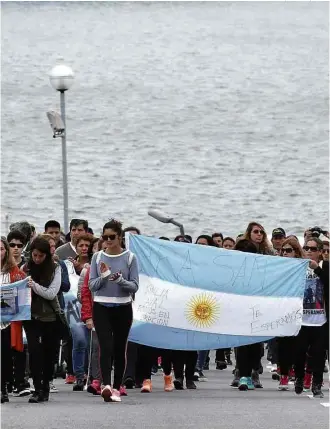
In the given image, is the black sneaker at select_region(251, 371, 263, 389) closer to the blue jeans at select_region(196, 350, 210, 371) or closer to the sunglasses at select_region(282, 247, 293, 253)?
the sunglasses at select_region(282, 247, 293, 253)

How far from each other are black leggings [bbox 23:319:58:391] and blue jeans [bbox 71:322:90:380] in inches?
66.8

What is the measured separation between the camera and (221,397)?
47.9 ft

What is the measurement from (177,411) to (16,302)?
68.3 inches

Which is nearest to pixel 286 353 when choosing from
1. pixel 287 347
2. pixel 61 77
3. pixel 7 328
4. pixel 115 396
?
pixel 287 347

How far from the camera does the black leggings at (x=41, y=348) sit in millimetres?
13906

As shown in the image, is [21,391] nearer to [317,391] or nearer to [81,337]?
[81,337]

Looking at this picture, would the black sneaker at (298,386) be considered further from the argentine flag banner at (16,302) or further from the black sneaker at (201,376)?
the argentine flag banner at (16,302)

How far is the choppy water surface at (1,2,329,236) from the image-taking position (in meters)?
52.2

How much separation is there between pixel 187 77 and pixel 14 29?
19361 millimetres

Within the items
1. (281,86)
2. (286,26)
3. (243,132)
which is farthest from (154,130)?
(286,26)

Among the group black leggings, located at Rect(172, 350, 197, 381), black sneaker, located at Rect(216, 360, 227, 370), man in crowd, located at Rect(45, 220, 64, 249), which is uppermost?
man in crowd, located at Rect(45, 220, 64, 249)

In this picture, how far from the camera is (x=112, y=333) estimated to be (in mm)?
14031

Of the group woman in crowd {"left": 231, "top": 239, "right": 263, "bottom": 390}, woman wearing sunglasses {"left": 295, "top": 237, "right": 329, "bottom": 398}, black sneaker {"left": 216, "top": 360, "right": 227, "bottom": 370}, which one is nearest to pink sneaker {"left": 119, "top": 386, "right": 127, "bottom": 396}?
woman in crowd {"left": 231, "top": 239, "right": 263, "bottom": 390}

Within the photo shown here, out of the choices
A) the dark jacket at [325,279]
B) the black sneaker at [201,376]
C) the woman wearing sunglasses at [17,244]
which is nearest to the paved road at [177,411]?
the dark jacket at [325,279]
